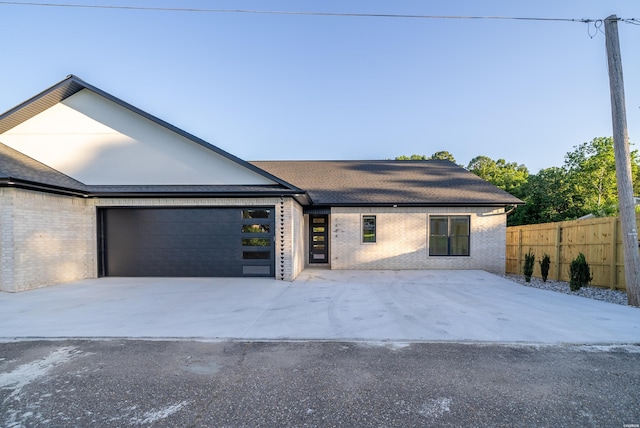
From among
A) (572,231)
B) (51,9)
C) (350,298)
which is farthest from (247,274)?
(572,231)

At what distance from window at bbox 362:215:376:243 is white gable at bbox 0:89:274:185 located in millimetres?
4726

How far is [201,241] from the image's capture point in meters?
10.4

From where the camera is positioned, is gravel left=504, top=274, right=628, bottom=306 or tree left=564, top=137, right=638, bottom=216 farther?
tree left=564, top=137, right=638, bottom=216

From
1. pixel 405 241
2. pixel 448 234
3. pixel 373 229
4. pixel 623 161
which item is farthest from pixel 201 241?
pixel 623 161

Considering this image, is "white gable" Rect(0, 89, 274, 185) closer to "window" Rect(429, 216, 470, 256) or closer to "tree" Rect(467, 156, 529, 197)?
"window" Rect(429, 216, 470, 256)

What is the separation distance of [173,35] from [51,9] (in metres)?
4.18

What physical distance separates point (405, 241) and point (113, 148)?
456 inches

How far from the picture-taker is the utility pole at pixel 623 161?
673cm

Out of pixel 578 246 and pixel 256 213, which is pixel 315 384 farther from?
pixel 578 246

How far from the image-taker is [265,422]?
2627 millimetres

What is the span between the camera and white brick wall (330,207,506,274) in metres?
12.3

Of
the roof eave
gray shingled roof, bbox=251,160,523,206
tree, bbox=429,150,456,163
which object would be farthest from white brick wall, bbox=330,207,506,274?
tree, bbox=429,150,456,163

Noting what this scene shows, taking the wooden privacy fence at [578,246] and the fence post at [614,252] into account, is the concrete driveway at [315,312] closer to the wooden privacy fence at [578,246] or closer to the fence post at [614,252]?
the fence post at [614,252]

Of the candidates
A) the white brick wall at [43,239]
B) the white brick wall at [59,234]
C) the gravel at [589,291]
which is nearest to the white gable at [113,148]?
the white brick wall at [59,234]
